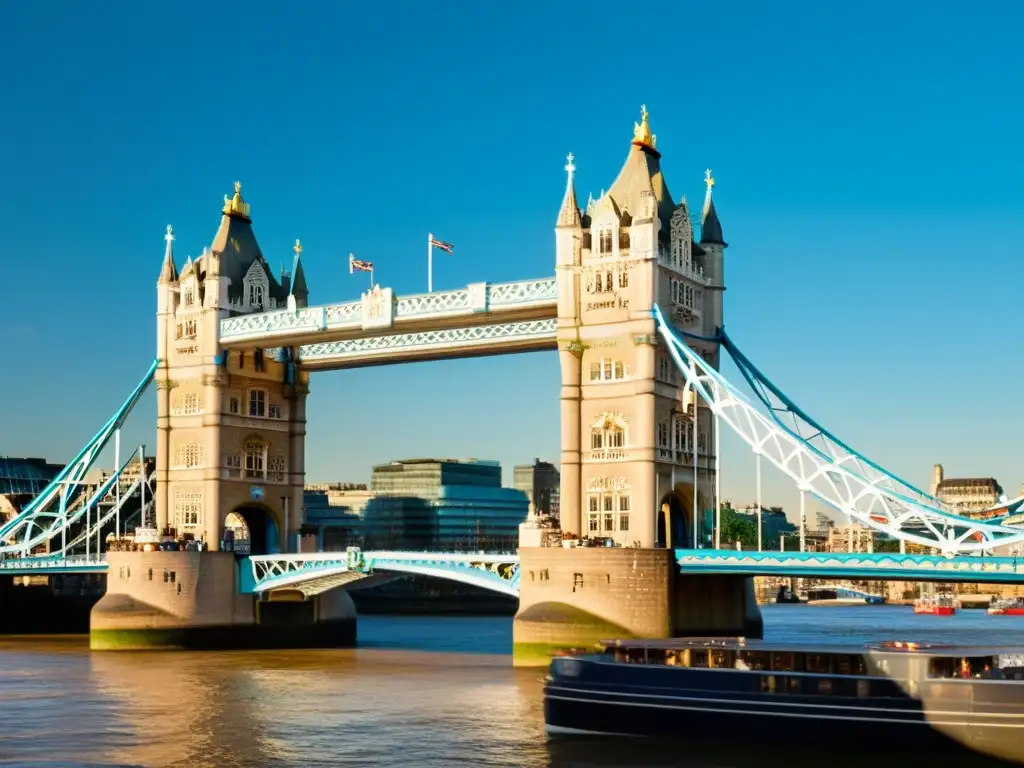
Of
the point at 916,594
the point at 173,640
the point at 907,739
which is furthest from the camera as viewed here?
the point at 916,594

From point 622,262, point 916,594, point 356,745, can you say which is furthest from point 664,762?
point 916,594

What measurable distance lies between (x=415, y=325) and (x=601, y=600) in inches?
606

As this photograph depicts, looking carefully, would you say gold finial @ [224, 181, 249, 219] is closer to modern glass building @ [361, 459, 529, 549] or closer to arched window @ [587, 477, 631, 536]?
arched window @ [587, 477, 631, 536]

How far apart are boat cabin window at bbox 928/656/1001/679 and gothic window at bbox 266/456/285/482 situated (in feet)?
148

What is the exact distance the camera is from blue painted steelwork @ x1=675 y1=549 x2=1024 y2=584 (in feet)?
157

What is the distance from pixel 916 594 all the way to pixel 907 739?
149407mm

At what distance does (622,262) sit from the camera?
58.7 meters

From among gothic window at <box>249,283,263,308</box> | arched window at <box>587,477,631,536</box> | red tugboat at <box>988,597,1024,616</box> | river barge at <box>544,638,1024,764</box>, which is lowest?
red tugboat at <box>988,597,1024,616</box>

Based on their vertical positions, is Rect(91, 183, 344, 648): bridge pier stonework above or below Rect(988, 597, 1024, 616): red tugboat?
above

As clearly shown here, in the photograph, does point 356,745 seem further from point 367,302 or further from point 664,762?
point 367,302

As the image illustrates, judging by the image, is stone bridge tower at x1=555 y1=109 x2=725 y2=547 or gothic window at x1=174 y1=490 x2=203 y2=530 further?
gothic window at x1=174 y1=490 x2=203 y2=530

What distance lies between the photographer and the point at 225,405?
2849 inches

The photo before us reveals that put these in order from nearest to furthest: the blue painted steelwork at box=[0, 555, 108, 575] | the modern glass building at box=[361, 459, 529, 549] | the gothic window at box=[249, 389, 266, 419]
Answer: the gothic window at box=[249, 389, 266, 419]
the blue painted steelwork at box=[0, 555, 108, 575]
the modern glass building at box=[361, 459, 529, 549]

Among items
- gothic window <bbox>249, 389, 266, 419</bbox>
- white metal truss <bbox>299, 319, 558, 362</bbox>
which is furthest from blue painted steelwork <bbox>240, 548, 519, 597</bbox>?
white metal truss <bbox>299, 319, 558, 362</bbox>
